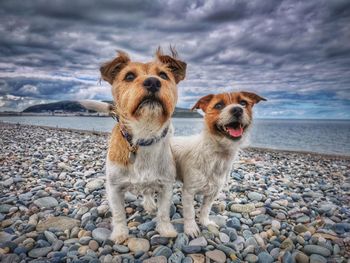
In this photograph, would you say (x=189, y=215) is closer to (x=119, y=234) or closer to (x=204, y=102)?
(x=119, y=234)

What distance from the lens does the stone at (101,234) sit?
3950 mm

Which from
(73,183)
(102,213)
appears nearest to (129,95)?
(102,213)

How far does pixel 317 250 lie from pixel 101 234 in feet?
9.56

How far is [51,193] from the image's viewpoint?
543cm

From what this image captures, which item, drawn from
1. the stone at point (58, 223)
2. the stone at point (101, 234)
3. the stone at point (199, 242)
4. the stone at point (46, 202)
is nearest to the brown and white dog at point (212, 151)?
the stone at point (199, 242)

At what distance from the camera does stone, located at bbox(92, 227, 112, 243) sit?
3.95 meters

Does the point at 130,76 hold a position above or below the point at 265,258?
above

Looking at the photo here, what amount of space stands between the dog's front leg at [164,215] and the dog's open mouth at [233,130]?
3.65 ft

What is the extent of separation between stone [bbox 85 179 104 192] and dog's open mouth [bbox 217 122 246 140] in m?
3.19

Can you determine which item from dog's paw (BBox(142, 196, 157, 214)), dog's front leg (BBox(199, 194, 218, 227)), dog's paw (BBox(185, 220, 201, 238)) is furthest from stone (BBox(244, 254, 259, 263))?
dog's paw (BBox(142, 196, 157, 214))

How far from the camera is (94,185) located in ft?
19.5

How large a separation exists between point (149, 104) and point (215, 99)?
118cm

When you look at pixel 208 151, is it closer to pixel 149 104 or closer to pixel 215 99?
pixel 215 99

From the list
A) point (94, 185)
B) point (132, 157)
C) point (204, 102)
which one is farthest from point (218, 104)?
point (94, 185)
